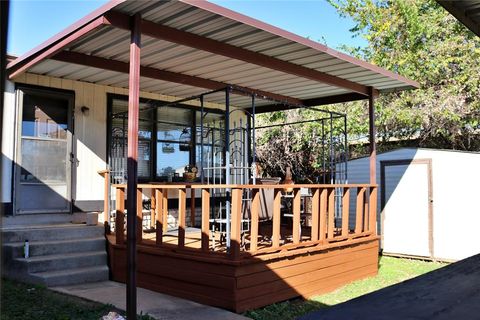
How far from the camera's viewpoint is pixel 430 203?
26.3 ft

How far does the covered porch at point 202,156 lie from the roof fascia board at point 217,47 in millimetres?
13

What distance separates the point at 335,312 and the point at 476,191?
7.10 metres

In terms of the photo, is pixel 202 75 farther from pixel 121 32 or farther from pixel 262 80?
pixel 121 32

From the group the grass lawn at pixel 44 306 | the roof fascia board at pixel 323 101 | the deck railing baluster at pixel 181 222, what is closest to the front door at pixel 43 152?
the grass lawn at pixel 44 306

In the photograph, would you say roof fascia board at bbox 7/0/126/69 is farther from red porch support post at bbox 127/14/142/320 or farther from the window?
the window

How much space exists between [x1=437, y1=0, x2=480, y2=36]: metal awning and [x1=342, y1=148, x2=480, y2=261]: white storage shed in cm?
432

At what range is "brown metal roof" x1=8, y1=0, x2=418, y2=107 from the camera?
4.16m

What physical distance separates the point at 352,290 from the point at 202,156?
276 cm

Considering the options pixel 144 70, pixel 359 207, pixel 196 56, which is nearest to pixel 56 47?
pixel 144 70

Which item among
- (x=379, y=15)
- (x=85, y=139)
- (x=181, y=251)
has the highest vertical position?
(x=379, y=15)

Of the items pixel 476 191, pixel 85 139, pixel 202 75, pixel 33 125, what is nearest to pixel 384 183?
pixel 476 191

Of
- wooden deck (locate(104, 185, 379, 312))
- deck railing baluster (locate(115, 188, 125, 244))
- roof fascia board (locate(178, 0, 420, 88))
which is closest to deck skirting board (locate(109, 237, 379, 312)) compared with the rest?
wooden deck (locate(104, 185, 379, 312))

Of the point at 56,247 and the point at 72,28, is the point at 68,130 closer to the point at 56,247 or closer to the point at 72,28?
the point at 56,247

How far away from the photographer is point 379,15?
1210 centimetres
